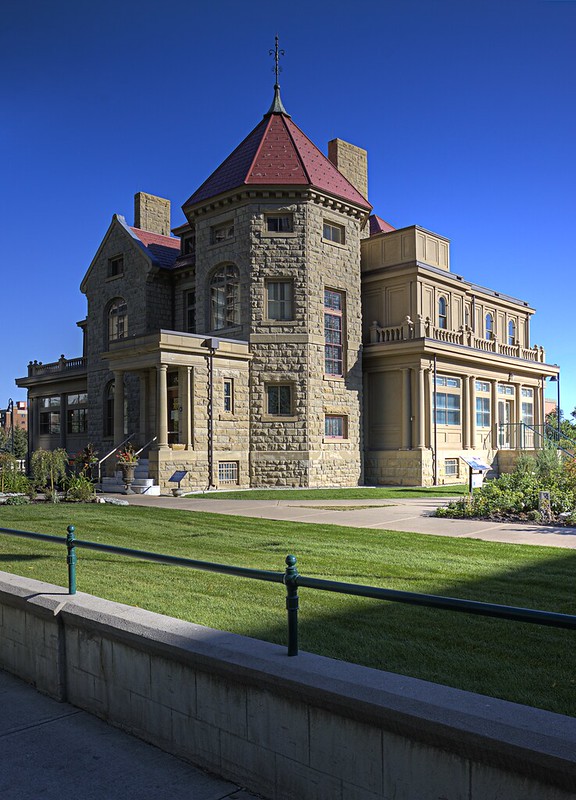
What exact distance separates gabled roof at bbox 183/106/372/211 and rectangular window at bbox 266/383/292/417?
8.26 m

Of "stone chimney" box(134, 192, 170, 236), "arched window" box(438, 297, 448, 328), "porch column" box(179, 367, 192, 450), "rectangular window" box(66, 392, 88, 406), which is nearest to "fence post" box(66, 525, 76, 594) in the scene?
"porch column" box(179, 367, 192, 450)

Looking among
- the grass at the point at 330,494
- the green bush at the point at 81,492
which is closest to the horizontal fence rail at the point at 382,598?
the green bush at the point at 81,492

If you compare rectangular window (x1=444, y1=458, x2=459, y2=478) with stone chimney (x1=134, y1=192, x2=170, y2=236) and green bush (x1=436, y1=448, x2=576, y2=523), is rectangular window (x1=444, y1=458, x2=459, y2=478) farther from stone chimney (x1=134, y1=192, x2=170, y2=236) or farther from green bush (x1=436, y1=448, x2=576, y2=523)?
stone chimney (x1=134, y1=192, x2=170, y2=236)

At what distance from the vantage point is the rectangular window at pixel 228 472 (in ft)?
92.3

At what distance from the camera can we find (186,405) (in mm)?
27062

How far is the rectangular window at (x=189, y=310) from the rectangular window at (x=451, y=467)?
13.6 metres

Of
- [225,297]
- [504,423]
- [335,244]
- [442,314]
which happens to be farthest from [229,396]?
Result: [504,423]

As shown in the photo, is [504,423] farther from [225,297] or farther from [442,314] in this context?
[225,297]

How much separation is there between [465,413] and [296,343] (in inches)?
372

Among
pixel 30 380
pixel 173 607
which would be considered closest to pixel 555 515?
pixel 173 607

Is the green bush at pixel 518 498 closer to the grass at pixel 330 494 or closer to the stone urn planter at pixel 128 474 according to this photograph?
the grass at pixel 330 494

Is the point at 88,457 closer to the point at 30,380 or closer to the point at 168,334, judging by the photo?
the point at 168,334

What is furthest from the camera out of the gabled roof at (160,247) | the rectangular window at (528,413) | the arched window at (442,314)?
the rectangular window at (528,413)

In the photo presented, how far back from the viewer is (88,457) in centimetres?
2738
